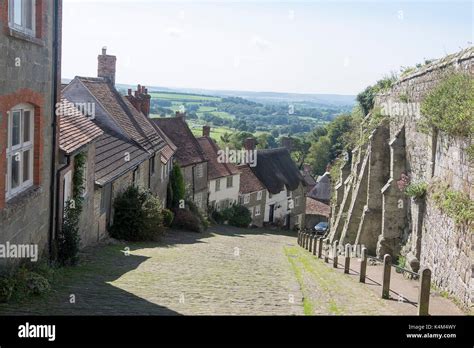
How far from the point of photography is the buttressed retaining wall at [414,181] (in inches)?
432

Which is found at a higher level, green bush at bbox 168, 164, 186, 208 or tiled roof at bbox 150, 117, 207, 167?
tiled roof at bbox 150, 117, 207, 167

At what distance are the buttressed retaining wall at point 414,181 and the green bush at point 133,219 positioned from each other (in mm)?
7696

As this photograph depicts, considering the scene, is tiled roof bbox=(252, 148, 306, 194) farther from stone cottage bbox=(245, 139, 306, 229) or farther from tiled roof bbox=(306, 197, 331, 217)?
tiled roof bbox=(306, 197, 331, 217)

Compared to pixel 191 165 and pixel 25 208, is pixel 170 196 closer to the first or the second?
pixel 191 165

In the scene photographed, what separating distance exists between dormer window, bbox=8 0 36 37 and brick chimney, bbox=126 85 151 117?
2184 cm

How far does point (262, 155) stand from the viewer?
2151 inches

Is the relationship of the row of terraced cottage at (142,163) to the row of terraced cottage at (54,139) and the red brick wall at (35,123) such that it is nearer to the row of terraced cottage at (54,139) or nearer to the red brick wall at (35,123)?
the row of terraced cottage at (54,139)

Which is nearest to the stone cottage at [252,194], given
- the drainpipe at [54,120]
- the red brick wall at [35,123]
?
the drainpipe at [54,120]

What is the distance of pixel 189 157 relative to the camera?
127 feet

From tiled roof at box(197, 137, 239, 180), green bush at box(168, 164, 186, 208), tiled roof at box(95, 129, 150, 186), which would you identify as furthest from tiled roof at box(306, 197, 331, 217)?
tiled roof at box(95, 129, 150, 186)

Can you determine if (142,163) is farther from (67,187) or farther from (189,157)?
(189,157)

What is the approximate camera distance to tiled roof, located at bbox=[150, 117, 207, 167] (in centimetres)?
3875
